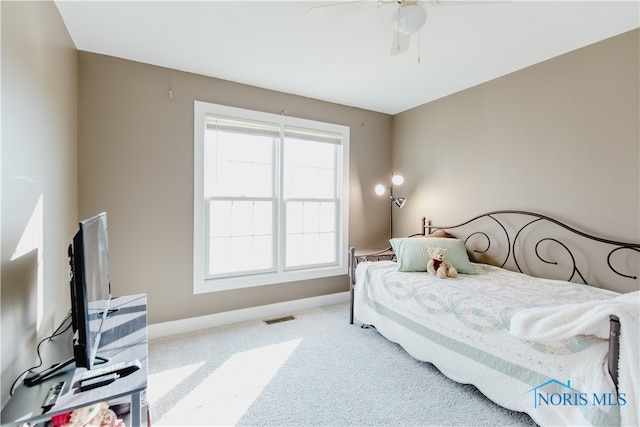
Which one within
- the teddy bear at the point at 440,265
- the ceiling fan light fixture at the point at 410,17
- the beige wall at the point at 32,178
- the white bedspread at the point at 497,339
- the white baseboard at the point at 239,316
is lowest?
the white baseboard at the point at 239,316

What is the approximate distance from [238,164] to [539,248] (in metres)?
2.99

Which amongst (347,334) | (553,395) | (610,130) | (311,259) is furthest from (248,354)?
(610,130)

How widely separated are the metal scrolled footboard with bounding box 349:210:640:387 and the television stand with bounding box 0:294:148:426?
2110 mm

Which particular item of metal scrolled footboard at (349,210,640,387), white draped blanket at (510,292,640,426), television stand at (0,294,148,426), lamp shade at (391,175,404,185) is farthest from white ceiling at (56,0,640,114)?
television stand at (0,294,148,426)

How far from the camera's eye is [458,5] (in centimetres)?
184

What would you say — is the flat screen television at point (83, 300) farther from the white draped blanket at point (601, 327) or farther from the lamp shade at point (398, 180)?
the lamp shade at point (398, 180)

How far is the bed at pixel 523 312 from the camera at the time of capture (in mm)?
1365

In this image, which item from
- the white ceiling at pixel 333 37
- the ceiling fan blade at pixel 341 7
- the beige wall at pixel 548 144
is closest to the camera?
the ceiling fan blade at pixel 341 7

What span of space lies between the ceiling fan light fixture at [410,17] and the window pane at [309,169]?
189 centimetres

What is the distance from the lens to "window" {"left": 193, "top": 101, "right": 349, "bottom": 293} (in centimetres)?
304

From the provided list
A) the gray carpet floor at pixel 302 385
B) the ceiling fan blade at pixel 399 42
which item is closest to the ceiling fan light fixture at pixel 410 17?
the ceiling fan blade at pixel 399 42

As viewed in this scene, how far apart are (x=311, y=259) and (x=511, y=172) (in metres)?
2.32

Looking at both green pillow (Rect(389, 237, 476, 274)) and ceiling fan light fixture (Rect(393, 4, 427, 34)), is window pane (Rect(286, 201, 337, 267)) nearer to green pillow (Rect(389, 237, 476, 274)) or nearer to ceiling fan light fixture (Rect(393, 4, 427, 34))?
green pillow (Rect(389, 237, 476, 274))

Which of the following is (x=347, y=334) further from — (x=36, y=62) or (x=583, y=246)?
(x=36, y=62)
